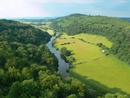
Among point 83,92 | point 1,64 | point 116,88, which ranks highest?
point 1,64

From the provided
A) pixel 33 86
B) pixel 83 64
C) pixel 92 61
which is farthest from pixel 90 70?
pixel 33 86

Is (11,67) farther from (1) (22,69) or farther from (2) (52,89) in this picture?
(2) (52,89)

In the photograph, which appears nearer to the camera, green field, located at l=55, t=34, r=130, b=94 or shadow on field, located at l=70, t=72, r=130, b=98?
shadow on field, located at l=70, t=72, r=130, b=98

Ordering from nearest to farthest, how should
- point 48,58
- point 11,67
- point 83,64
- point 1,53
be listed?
point 11,67, point 1,53, point 48,58, point 83,64

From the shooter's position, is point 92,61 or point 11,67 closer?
point 11,67

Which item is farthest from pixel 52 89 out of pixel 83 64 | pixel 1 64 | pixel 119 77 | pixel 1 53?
pixel 83 64

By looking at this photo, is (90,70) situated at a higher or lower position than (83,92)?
lower

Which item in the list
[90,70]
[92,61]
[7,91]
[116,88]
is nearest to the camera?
[7,91]

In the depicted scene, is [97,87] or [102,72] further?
[102,72]

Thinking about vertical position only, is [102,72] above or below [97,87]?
below

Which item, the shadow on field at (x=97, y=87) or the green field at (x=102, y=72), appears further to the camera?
the green field at (x=102, y=72)
